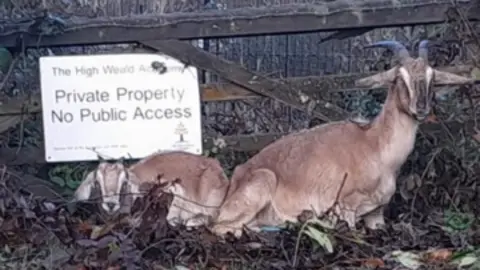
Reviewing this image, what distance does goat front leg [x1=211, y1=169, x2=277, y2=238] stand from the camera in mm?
7219

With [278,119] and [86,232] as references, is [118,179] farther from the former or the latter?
[278,119]

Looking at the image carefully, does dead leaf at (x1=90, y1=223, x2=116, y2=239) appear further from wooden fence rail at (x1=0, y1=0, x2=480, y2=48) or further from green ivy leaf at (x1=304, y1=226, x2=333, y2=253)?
wooden fence rail at (x1=0, y1=0, x2=480, y2=48)

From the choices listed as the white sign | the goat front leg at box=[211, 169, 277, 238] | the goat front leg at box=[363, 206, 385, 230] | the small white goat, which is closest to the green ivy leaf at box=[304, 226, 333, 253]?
the goat front leg at box=[211, 169, 277, 238]

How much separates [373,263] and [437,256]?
1.30ft

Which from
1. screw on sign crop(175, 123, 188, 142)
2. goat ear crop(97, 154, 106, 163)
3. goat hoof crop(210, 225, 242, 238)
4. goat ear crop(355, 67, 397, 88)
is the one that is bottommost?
goat hoof crop(210, 225, 242, 238)

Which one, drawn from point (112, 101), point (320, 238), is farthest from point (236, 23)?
point (320, 238)

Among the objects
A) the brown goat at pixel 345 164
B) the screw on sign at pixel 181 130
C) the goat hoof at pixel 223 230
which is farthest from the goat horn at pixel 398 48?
the goat hoof at pixel 223 230

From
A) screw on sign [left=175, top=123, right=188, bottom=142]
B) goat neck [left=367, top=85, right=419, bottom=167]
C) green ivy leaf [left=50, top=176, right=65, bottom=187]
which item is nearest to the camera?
goat neck [left=367, top=85, right=419, bottom=167]

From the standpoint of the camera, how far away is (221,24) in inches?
307

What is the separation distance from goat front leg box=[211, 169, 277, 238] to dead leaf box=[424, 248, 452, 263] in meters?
1.45

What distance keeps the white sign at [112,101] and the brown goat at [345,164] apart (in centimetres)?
74

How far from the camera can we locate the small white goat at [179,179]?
700cm

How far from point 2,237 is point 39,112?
5.87 feet

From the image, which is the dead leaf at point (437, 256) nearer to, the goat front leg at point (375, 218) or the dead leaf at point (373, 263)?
the dead leaf at point (373, 263)
